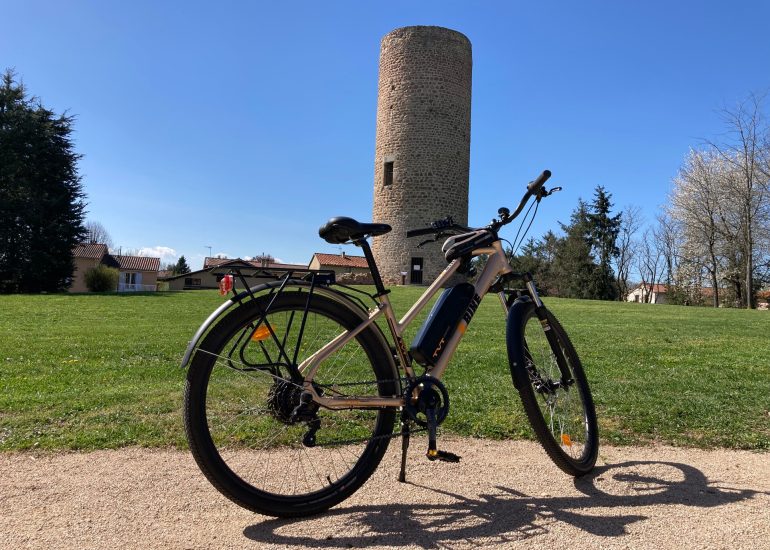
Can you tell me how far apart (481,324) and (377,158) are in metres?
23.4

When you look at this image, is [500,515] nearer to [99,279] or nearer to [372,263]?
[372,263]

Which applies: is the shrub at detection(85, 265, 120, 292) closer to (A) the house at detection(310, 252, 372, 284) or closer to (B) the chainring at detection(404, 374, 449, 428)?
(A) the house at detection(310, 252, 372, 284)

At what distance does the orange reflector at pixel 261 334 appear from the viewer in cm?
242

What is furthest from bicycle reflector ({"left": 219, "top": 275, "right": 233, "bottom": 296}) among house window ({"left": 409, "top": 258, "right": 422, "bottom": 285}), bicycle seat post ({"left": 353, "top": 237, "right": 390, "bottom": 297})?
house window ({"left": 409, "top": 258, "right": 422, "bottom": 285})

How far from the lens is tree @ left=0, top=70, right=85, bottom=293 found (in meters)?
27.6

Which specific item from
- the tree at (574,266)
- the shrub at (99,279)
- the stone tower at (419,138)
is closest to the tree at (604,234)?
the tree at (574,266)

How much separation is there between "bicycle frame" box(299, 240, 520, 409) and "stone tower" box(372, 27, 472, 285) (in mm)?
27119

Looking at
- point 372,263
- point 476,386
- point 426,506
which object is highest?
point 372,263

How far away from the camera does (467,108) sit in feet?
105

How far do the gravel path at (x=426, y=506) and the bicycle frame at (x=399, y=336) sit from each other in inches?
17.9

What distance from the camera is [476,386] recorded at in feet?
15.9

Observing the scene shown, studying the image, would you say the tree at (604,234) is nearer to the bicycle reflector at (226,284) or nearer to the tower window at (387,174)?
the tower window at (387,174)

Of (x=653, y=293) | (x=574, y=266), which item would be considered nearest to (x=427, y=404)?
(x=574, y=266)

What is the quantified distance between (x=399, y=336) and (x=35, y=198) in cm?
3121
